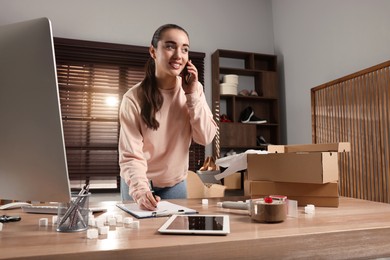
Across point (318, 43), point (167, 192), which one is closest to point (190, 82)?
point (167, 192)

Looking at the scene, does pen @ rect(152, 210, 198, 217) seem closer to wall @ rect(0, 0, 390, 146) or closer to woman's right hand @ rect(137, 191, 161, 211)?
woman's right hand @ rect(137, 191, 161, 211)

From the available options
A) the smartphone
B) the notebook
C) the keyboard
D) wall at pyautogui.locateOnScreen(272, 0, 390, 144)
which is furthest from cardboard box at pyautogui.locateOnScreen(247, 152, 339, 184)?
wall at pyautogui.locateOnScreen(272, 0, 390, 144)

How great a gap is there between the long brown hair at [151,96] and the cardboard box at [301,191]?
48 cm

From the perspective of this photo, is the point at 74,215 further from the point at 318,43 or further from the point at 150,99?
the point at 318,43

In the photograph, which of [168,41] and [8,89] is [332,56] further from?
[8,89]

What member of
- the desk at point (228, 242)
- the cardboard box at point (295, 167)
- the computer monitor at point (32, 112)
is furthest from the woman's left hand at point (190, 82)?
the computer monitor at point (32, 112)

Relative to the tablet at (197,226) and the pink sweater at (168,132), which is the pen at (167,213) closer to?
the tablet at (197,226)

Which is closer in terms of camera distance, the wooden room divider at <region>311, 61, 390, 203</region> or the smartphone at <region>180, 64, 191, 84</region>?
the smartphone at <region>180, 64, 191, 84</region>

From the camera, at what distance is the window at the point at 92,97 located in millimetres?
3678

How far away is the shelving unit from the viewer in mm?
3988

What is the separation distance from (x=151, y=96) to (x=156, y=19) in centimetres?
299

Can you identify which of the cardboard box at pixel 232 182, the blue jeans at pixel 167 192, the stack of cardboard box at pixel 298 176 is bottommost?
the cardboard box at pixel 232 182

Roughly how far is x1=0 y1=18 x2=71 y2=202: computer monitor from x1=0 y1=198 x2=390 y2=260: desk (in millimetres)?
103

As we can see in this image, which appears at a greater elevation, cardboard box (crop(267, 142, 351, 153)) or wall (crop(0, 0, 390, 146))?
wall (crop(0, 0, 390, 146))
